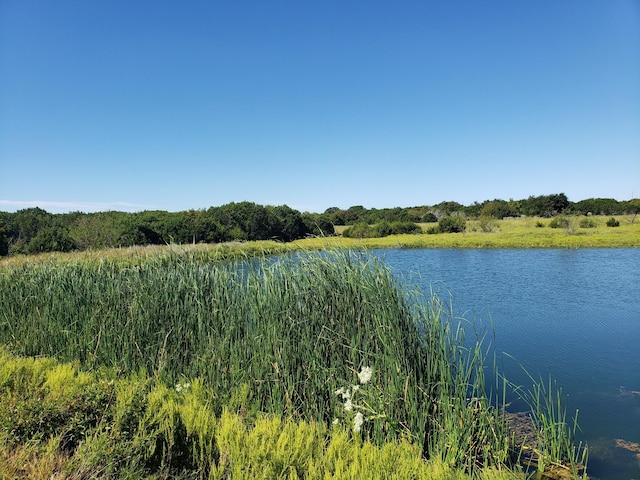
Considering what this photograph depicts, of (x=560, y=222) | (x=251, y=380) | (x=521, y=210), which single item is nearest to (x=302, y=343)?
(x=251, y=380)

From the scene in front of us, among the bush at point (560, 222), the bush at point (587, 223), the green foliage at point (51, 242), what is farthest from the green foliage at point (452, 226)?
the green foliage at point (51, 242)

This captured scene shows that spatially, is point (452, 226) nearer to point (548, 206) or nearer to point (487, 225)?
point (487, 225)

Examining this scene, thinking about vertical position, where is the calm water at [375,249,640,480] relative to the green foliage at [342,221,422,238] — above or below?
below

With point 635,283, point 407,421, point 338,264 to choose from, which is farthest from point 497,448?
point 635,283

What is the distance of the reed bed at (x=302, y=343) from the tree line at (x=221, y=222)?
54.9 feet

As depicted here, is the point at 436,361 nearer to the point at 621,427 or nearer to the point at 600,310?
the point at 621,427

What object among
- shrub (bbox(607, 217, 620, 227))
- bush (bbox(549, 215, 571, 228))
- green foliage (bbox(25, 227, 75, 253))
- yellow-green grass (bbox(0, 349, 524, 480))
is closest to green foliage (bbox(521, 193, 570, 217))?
bush (bbox(549, 215, 571, 228))

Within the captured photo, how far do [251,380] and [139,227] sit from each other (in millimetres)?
27580

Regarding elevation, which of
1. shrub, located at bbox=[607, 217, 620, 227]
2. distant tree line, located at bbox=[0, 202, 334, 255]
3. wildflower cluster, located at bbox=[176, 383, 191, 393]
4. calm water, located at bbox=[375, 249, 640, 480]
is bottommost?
calm water, located at bbox=[375, 249, 640, 480]

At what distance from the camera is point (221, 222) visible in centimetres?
4016

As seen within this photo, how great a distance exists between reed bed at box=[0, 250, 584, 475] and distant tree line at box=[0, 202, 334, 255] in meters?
6.65

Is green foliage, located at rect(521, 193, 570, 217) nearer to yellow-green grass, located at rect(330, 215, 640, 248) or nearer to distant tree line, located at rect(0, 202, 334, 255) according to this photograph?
yellow-green grass, located at rect(330, 215, 640, 248)

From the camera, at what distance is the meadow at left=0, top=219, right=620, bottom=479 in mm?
2441

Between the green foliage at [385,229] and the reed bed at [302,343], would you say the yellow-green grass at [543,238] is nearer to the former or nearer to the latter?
the green foliage at [385,229]
